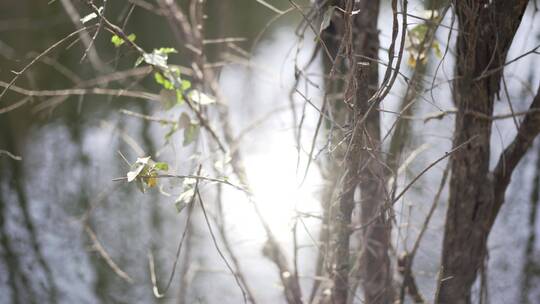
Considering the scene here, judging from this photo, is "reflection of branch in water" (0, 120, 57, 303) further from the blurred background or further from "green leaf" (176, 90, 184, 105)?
"green leaf" (176, 90, 184, 105)

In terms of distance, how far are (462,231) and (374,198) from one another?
0.21 m

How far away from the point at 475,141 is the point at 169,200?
190 centimetres

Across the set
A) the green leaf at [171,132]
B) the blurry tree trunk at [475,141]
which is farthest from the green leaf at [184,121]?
the blurry tree trunk at [475,141]

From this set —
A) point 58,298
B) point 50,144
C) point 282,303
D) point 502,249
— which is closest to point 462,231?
point 282,303

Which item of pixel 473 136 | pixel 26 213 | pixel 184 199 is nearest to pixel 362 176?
pixel 473 136

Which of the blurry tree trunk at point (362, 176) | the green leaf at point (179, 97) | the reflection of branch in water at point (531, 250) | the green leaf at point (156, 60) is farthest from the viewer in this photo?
the reflection of branch in water at point (531, 250)

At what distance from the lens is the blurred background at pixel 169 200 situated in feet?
7.80

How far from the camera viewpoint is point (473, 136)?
127cm

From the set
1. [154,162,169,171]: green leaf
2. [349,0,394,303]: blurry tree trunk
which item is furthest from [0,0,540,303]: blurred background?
[154,162,169,171]: green leaf

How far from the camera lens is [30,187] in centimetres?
317

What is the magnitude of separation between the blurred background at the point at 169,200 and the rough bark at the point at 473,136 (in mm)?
459

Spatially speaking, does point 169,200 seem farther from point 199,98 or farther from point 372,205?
point 199,98

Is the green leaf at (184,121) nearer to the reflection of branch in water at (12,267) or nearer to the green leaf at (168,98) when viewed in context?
the green leaf at (168,98)

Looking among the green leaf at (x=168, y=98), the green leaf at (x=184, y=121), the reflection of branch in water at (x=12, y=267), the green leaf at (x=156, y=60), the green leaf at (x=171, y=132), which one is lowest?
the reflection of branch in water at (x=12, y=267)
